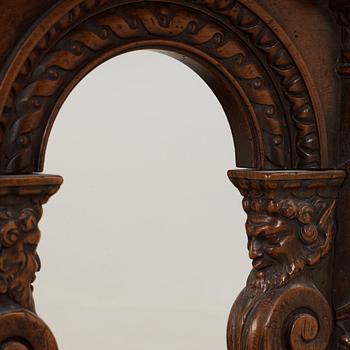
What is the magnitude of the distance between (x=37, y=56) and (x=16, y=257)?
237 millimetres

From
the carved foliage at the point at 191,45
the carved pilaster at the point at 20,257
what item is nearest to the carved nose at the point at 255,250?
the carved foliage at the point at 191,45

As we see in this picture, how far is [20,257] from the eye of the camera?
1.12 metres

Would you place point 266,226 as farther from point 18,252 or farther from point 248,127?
point 18,252

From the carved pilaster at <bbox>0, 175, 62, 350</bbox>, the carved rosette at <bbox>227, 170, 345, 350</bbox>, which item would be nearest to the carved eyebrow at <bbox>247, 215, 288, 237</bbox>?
the carved rosette at <bbox>227, 170, 345, 350</bbox>

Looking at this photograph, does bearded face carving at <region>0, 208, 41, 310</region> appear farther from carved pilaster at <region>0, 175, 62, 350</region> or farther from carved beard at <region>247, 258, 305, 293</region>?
carved beard at <region>247, 258, 305, 293</region>

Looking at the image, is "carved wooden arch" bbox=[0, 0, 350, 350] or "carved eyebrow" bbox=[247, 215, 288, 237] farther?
"carved eyebrow" bbox=[247, 215, 288, 237]

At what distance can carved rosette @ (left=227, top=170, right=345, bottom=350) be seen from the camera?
130 cm

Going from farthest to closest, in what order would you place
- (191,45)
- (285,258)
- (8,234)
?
1. (285,258)
2. (191,45)
3. (8,234)

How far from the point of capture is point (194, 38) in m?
1.22

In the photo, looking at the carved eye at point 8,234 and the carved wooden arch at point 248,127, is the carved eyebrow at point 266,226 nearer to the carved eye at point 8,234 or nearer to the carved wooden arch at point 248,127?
the carved wooden arch at point 248,127

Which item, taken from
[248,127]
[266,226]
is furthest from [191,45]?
[266,226]

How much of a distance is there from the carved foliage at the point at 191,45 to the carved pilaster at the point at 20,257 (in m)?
0.03

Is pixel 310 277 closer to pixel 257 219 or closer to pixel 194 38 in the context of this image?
pixel 257 219

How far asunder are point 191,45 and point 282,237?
30cm
